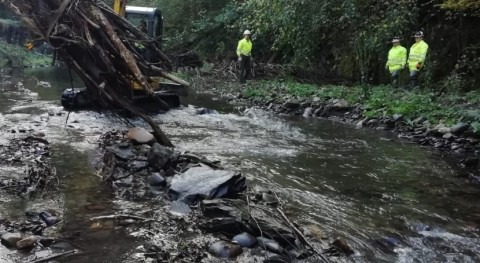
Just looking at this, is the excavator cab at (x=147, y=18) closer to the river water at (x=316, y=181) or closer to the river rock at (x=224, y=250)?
the river water at (x=316, y=181)

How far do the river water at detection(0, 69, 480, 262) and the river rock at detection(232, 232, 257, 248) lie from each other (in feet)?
2.95

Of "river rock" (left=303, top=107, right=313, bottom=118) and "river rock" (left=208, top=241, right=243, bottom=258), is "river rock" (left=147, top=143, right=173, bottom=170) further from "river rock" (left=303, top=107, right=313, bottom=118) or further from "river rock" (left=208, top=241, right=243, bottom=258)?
"river rock" (left=303, top=107, right=313, bottom=118)

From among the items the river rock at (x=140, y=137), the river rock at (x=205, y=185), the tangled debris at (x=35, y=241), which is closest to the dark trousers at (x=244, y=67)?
the river rock at (x=140, y=137)

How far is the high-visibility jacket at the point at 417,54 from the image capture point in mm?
13766

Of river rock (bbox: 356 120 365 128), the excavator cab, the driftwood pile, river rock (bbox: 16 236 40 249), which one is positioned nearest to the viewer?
river rock (bbox: 16 236 40 249)

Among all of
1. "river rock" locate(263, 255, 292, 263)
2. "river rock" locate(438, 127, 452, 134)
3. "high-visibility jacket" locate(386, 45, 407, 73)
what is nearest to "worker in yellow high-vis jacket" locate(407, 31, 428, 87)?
"high-visibility jacket" locate(386, 45, 407, 73)

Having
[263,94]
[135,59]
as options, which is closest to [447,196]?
[135,59]

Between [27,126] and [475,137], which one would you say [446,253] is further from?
[27,126]

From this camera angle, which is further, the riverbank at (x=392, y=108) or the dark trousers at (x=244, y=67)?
the dark trousers at (x=244, y=67)

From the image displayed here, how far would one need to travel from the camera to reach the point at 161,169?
21.8 feet

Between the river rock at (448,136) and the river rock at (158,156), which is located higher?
the river rock at (448,136)

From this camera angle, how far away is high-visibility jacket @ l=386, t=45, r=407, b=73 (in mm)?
14312

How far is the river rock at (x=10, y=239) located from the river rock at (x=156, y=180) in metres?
2.04

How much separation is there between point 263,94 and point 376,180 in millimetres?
9069
